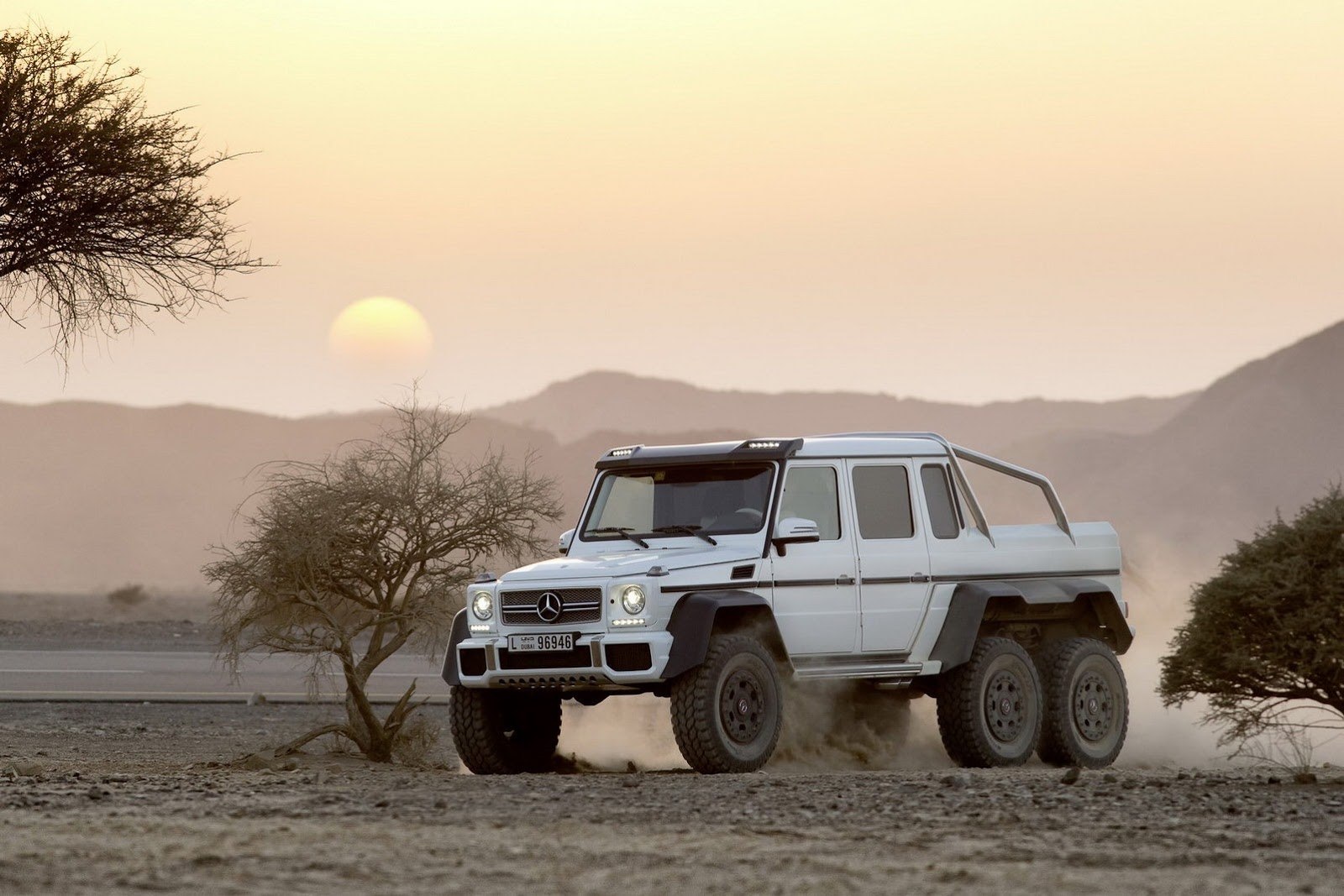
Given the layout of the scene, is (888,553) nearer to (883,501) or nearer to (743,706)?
(883,501)

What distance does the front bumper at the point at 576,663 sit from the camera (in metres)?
13.4

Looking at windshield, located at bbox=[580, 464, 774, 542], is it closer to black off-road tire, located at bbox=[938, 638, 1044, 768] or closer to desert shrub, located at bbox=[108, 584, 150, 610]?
black off-road tire, located at bbox=[938, 638, 1044, 768]

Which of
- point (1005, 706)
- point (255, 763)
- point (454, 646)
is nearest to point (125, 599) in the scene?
point (255, 763)

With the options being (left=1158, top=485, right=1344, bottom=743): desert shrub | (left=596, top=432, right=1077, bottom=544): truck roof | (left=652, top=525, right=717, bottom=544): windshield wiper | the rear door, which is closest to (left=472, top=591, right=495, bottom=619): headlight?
(left=652, top=525, right=717, bottom=544): windshield wiper

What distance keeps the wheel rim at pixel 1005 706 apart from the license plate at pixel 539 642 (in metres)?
3.90

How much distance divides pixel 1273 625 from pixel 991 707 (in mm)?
2758

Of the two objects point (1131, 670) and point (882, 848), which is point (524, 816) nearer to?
point (882, 848)

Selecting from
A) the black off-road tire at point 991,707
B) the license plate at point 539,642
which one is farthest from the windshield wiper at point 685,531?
the black off-road tire at point 991,707

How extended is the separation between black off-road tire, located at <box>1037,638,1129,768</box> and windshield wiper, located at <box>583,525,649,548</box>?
4095 millimetres

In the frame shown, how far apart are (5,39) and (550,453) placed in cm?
Result: 15041

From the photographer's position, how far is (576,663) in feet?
45.0

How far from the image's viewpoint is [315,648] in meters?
18.9

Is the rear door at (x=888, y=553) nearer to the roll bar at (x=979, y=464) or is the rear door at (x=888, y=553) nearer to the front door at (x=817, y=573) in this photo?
the front door at (x=817, y=573)

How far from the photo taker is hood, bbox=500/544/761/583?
13.8 metres
